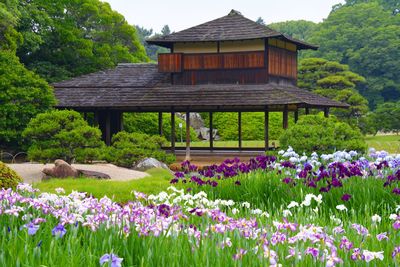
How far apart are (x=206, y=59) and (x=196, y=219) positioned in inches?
883

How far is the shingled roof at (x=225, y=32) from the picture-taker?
1055 inches

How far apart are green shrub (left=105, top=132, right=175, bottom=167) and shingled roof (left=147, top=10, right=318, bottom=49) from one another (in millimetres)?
6358

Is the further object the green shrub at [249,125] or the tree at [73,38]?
the green shrub at [249,125]

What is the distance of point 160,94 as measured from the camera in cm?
2727

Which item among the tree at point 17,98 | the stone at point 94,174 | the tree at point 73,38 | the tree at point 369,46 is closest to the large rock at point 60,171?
the stone at point 94,174

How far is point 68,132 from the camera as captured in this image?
20.6 m

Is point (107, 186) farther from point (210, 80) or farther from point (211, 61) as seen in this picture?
point (211, 61)

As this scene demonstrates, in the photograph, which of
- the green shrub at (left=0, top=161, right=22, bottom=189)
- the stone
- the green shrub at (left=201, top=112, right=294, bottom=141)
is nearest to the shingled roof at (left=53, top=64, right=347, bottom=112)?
the stone

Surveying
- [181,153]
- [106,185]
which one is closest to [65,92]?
[181,153]

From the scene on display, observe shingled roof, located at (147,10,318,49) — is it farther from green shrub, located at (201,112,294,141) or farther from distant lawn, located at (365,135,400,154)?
green shrub, located at (201,112,294,141)

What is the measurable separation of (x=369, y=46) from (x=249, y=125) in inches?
975

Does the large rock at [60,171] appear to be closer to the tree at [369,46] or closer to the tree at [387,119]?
the tree at [387,119]

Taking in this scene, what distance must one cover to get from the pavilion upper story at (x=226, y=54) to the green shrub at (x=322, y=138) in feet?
24.7

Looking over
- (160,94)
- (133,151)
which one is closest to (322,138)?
(133,151)
